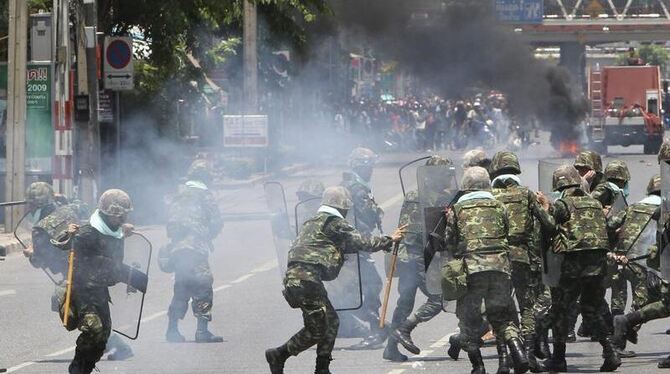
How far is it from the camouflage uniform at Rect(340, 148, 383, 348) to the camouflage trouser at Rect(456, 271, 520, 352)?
2.52 meters

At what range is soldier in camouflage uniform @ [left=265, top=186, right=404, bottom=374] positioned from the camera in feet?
36.6

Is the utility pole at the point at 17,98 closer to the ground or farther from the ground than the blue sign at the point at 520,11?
closer to the ground

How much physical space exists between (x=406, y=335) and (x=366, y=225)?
133 cm

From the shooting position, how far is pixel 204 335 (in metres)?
14.3

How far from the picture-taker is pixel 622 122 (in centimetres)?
4575

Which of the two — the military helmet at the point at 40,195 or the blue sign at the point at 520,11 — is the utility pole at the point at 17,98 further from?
the blue sign at the point at 520,11

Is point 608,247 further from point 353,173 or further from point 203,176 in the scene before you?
point 203,176

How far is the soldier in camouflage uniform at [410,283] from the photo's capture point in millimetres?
12914

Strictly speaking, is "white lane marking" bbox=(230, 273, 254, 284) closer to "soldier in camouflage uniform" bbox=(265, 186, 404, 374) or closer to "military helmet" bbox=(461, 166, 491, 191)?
"soldier in camouflage uniform" bbox=(265, 186, 404, 374)

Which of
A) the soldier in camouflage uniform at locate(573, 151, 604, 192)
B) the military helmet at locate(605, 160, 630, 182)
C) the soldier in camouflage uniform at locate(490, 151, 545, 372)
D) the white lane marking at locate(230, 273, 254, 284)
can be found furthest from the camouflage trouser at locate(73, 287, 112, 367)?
the white lane marking at locate(230, 273, 254, 284)

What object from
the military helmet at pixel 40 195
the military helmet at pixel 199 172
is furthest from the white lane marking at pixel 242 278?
the military helmet at pixel 40 195

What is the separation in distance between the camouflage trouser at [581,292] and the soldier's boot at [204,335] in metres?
3.49

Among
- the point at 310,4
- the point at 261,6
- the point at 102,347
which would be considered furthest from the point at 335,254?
the point at 261,6

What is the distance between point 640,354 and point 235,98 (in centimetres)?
3267
